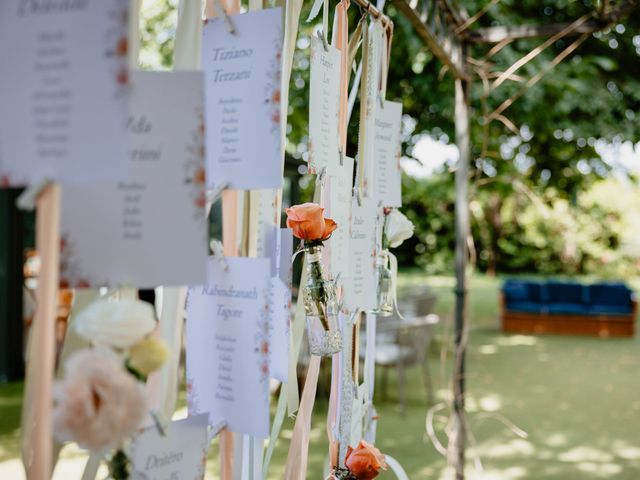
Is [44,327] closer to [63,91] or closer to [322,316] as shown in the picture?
[63,91]

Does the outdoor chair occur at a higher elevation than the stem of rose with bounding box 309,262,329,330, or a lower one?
lower

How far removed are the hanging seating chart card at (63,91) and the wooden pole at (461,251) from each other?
6.77 feet

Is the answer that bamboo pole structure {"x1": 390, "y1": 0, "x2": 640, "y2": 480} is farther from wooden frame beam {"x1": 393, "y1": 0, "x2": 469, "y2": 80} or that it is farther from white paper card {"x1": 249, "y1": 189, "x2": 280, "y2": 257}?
white paper card {"x1": 249, "y1": 189, "x2": 280, "y2": 257}

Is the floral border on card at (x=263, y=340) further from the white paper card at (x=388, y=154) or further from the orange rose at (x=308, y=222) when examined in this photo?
the white paper card at (x=388, y=154)

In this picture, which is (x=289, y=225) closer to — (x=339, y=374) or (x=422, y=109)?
(x=339, y=374)

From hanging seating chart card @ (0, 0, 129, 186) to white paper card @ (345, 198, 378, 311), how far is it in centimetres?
79

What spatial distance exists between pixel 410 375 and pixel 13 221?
3.52 m

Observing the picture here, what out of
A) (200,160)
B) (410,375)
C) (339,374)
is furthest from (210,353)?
(410,375)

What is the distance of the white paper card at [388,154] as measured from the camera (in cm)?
148

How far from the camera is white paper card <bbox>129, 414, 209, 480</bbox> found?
73 cm

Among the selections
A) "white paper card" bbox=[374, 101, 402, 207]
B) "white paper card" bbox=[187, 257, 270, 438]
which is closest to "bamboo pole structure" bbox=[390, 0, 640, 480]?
"white paper card" bbox=[374, 101, 402, 207]

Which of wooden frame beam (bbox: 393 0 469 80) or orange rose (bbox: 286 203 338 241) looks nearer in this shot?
orange rose (bbox: 286 203 338 241)

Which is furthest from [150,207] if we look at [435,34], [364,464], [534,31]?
[534,31]

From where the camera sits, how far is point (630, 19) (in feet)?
18.5
